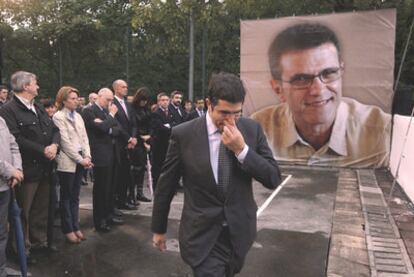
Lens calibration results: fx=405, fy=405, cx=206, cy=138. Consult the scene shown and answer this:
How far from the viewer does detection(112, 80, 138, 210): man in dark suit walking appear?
6031 mm

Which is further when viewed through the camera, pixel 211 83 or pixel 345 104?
pixel 345 104

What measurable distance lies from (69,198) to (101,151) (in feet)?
2.44

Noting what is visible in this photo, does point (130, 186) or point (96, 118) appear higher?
point (96, 118)

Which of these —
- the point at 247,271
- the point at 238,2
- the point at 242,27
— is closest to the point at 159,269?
the point at 247,271

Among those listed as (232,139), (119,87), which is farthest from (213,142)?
(119,87)

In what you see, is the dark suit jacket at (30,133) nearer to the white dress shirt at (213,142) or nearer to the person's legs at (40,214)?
the person's legs at (40,214)

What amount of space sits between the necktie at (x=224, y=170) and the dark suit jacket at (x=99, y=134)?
10.6 feet

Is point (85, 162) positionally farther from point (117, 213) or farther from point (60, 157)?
point (117, 213)

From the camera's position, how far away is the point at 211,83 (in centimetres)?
228

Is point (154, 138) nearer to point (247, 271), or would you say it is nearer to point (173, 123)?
point (173, 123)

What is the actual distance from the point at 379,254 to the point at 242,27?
910 centimetres

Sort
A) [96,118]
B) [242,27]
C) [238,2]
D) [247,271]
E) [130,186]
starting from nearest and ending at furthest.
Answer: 1. [247,271]
2. [96,118]
3. [130,186]
4. [242,27]
5. [238,2]

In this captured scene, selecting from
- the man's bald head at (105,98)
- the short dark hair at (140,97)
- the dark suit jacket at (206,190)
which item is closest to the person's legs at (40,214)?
the man's bald head at (105,98)

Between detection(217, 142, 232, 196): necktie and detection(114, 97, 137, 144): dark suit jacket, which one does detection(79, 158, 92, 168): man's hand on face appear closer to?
detection(114, 97, 137, 144): dark suit jacket
